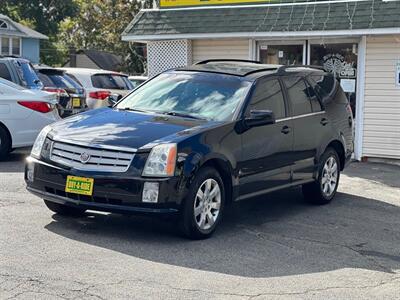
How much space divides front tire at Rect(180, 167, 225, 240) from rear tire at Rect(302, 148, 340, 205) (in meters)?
2.27

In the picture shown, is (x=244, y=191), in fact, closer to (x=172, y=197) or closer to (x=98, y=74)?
(x=172, y=197)

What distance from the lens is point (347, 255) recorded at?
21.1 ft

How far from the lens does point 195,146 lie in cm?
646

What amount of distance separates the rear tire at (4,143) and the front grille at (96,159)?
Answer: 5065 mm

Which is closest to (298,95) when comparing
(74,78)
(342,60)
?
(342,60)

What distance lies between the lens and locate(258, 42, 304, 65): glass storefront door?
14078 mm

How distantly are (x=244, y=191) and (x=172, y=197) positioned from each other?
4.11 ft

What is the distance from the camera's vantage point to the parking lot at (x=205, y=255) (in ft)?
16.8

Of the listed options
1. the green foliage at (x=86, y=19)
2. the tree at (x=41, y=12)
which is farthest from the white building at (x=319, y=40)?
the tree at (x=41, y=12)

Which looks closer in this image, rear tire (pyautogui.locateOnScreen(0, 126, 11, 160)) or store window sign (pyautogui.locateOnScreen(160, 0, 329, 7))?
rear tire (pyautogui.locateOnScreen(0, 126, 11, 160))

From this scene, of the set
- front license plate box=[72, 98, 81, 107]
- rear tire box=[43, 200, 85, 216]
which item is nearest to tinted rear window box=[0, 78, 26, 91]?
front license plate box=[72, 98, 81, 107]

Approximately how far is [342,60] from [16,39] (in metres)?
24.8

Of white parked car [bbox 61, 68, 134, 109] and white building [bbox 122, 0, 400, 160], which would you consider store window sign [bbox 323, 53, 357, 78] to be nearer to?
white building [bbox 122, 0, 400, 160]

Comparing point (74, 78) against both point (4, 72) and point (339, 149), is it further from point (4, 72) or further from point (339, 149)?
point (339, 149)
